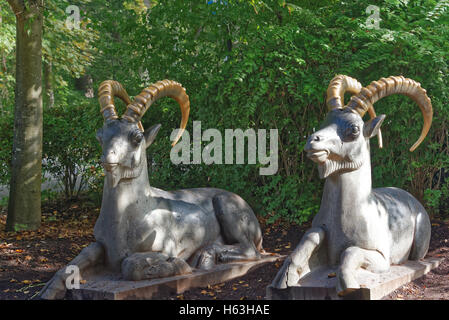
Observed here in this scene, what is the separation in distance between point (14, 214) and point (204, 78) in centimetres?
374

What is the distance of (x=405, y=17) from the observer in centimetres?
743

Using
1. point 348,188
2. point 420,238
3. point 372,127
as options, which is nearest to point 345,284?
point 348,188

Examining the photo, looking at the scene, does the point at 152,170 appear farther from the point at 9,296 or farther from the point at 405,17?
the point at 405,17

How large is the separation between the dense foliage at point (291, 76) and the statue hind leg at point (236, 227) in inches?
59.4

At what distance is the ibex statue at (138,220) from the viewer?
5.16 meters

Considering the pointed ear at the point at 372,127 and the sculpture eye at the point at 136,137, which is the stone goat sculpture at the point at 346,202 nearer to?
the pointed ear at the point at 372,127

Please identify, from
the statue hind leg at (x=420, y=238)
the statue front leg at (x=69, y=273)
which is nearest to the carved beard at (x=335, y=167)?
the statue hind leg at (x=420, y=238)

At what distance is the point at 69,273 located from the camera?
16.5 feet

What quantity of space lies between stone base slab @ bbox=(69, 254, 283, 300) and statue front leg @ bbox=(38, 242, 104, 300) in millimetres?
110

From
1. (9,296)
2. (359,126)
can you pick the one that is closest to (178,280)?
(9,296)

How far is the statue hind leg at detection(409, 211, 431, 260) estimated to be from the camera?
564cm

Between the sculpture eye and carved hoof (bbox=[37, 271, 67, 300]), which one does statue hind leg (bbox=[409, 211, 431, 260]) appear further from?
carved hoof (bbox=[37, 271, 67, 300])

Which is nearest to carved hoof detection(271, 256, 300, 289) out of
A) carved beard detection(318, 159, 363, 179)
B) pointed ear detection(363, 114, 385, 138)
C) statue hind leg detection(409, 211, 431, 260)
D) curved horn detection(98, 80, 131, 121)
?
carved beard detection(318, 159, 363, 179)

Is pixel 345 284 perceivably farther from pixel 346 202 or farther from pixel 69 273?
pixel 69 273
